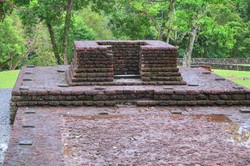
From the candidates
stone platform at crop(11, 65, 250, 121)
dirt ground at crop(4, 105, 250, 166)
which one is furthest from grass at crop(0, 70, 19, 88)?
dirt ground at crop(4, 105, 250, 166)

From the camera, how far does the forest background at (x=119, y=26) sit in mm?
16472

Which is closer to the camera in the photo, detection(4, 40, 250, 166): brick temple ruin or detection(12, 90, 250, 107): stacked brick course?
detection(4, 40, 250, 166): brick temple ruin

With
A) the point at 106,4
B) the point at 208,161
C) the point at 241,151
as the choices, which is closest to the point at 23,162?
the point at 208,161

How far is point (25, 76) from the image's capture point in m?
10.7

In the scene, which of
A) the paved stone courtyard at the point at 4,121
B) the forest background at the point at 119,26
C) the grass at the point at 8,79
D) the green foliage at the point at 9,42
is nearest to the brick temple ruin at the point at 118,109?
the paved stone courtyard at the point at 4,121

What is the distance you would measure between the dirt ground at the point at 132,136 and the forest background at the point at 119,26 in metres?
2.46

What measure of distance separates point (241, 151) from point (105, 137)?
1.91 m

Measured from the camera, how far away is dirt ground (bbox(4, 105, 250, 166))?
224 inches

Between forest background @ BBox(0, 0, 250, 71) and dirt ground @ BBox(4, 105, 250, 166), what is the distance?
246cm

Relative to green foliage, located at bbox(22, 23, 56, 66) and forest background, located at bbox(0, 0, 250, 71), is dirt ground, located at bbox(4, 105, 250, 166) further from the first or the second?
green foliage, located at bbox(22, 23, 56, 66)

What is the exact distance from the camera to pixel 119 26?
18.7 m

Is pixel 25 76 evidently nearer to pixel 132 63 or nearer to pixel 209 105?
pixel 132 63

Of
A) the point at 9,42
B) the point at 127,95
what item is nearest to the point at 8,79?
the point at 9,42

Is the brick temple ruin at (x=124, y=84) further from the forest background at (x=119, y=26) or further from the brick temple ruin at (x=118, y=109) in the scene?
the forest background at (x=119, y=26)
